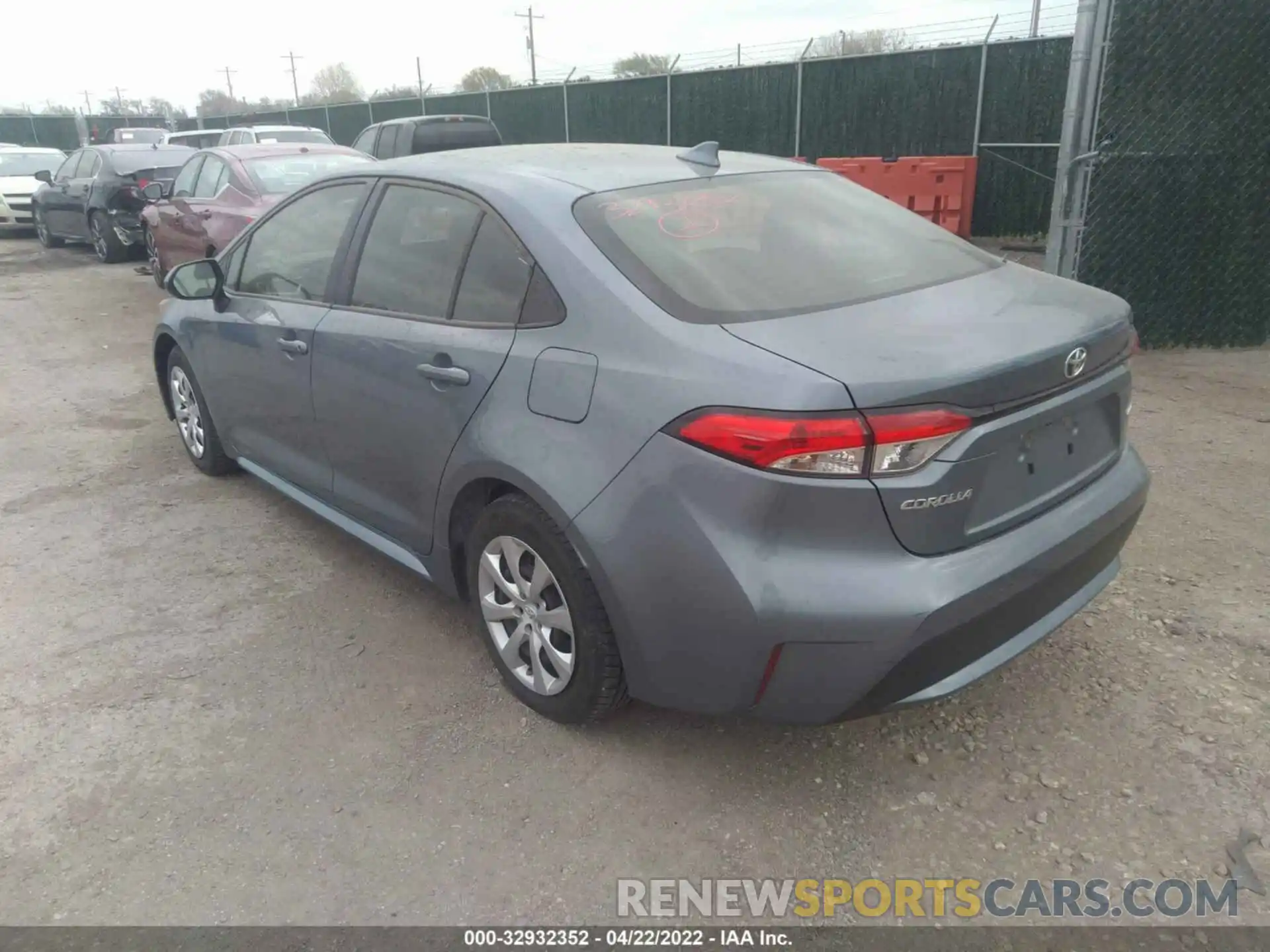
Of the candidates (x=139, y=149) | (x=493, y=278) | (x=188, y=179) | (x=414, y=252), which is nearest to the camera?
(x=493, y=278)

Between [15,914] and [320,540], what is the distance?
7.23 feet

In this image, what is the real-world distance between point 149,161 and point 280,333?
11.1m

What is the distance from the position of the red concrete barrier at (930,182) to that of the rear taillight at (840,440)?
34.5ft

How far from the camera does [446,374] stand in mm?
2969

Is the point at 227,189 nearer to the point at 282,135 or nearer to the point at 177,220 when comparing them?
the point at 177,220

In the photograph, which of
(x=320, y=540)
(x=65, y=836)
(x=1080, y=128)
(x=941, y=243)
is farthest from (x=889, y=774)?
(x=1080, y=128)

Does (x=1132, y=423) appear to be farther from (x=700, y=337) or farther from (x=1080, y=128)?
(x=700, y=337)

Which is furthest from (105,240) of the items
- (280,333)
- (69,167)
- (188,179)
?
(280,333)

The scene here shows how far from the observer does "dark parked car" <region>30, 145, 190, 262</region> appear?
42.3 ft

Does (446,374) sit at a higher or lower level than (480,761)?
higher

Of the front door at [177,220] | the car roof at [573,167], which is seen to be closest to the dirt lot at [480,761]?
the car roof at [573,167]

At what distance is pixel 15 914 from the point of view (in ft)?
7.73

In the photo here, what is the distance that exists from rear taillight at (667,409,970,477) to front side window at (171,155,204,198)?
883cm

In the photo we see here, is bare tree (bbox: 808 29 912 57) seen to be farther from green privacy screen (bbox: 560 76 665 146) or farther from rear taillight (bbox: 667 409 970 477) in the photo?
rear taillight (bbox: 667 409 970 477)
